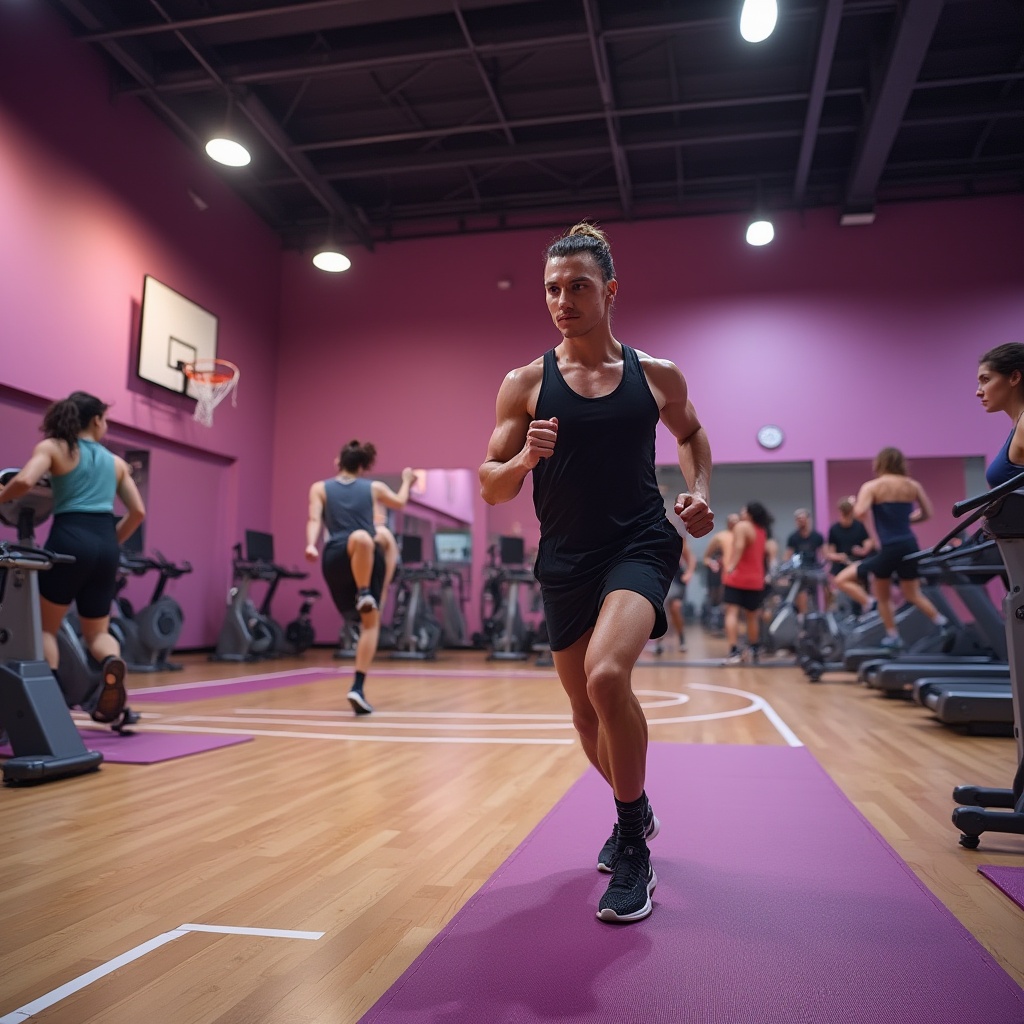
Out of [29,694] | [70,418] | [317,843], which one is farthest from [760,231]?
[317,843]

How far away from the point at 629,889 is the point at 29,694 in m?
2.41

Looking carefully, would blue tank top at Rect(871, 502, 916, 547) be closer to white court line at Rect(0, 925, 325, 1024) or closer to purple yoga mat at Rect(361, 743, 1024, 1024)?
purple yoga mat at Rect(361, 743, 1024, 1024)

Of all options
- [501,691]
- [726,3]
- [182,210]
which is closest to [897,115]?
[726,3]

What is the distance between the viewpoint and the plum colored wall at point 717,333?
33.2 feet

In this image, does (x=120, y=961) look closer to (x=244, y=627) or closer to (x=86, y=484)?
(x=86, y=484)

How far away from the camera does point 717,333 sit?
1057 cm

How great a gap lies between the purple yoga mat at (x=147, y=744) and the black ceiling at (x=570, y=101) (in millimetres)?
6283

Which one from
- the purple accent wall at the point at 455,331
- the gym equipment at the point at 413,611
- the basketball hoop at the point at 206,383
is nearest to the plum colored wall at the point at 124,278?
the purple accent wall at the point at 455,331

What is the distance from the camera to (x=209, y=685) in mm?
6352

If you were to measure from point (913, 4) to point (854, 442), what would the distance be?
489 centimetres

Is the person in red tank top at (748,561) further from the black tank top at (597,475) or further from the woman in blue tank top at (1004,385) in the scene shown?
the black tank top at (597,475)

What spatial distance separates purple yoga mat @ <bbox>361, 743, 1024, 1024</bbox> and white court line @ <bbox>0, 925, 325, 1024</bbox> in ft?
1.11

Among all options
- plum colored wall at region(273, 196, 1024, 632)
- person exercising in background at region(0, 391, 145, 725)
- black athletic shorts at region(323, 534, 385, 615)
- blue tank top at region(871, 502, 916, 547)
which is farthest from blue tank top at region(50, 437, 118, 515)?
plum colored wall at region(273, 196, 1024, 632)

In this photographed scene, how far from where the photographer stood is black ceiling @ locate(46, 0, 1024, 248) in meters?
7.50
